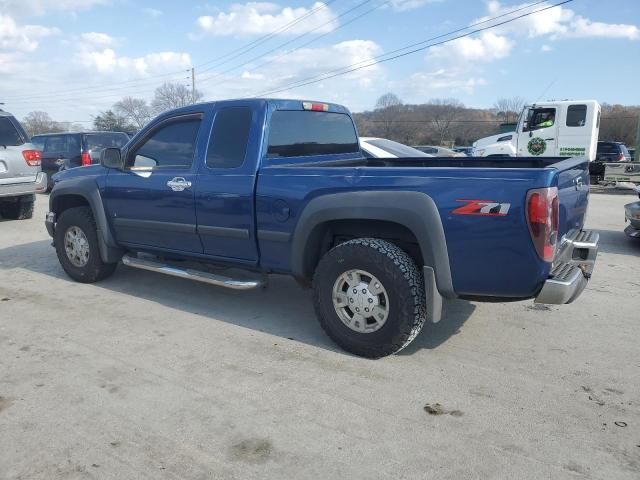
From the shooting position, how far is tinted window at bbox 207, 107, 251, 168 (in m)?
4.32

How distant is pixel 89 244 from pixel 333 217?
308 centimetres

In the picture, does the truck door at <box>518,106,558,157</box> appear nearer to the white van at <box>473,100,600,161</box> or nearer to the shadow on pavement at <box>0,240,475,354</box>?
the white van at <box>473,100,600,161</box>

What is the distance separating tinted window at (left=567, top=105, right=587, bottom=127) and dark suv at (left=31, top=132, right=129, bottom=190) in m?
13.1

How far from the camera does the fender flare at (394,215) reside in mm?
3342

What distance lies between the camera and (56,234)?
580cm

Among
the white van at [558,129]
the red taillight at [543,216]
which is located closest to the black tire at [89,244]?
the red taillight at [543,216]

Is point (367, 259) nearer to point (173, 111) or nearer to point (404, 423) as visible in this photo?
point (404, 423)

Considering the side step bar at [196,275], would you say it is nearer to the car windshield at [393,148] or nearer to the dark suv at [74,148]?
the car windshield at [393,148]

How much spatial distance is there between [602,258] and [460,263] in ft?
14.7

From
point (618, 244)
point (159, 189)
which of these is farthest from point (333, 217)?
point (618, 244)

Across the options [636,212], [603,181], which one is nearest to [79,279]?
[636,212]

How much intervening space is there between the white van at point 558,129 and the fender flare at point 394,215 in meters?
13.4

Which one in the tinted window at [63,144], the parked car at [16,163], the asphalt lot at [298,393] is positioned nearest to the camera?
the asphalt lot at [298,393]

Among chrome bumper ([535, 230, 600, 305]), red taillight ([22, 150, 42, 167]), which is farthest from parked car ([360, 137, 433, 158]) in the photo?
red taillight ([22, 150, 42, 167])
